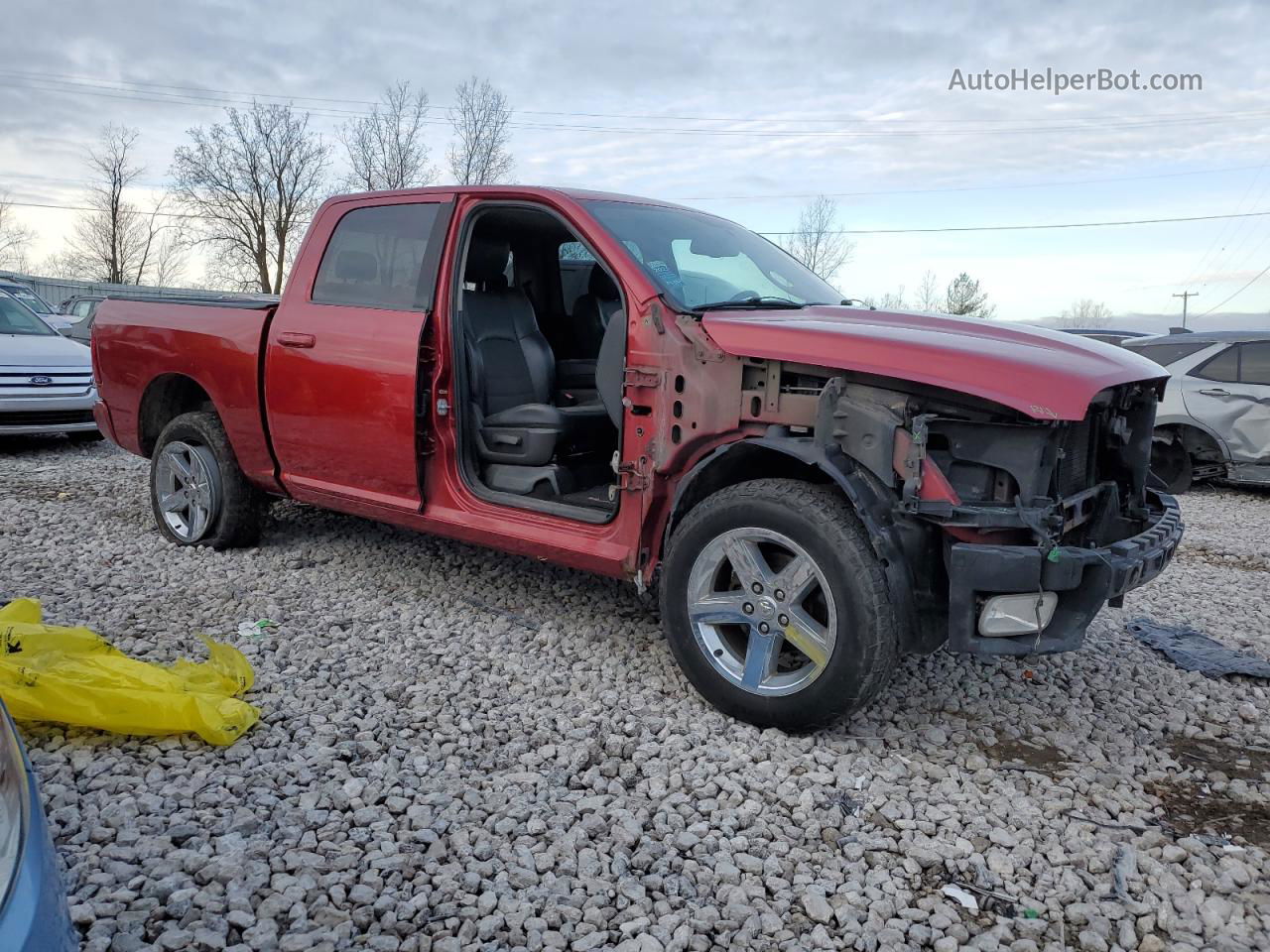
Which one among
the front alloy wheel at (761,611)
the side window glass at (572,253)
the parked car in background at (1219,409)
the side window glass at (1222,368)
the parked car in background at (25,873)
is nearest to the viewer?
the parked car in background at (25,873)

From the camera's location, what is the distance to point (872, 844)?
106 inches

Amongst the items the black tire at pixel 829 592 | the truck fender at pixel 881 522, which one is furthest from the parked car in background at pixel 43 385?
the truck fender at pixel 881 522

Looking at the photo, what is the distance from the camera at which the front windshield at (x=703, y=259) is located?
151 inches

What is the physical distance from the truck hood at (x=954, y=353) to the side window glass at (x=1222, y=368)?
5.98m

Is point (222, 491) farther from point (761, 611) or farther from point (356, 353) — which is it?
point (761, 611)

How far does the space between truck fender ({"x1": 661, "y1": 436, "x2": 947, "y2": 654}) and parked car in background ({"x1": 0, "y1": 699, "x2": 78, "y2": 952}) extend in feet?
7.43

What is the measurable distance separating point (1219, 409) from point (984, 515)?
7062mm

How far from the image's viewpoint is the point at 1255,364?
8.52 meters

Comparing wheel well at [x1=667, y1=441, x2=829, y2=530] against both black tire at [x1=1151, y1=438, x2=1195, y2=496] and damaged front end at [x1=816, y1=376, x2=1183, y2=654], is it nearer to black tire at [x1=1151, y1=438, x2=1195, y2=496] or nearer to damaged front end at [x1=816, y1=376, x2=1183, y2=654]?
damaged front end at [x1=816, y1=376, x2=1183, y2=654]

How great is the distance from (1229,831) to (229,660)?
3.39 meters

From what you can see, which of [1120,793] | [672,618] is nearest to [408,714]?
[672,618]

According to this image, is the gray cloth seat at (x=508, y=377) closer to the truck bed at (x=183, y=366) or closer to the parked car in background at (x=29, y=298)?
the truck bed at (x=183, y=366)

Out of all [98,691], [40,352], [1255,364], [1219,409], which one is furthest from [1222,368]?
[40,352]

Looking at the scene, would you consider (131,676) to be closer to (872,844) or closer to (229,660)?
(229,660)
